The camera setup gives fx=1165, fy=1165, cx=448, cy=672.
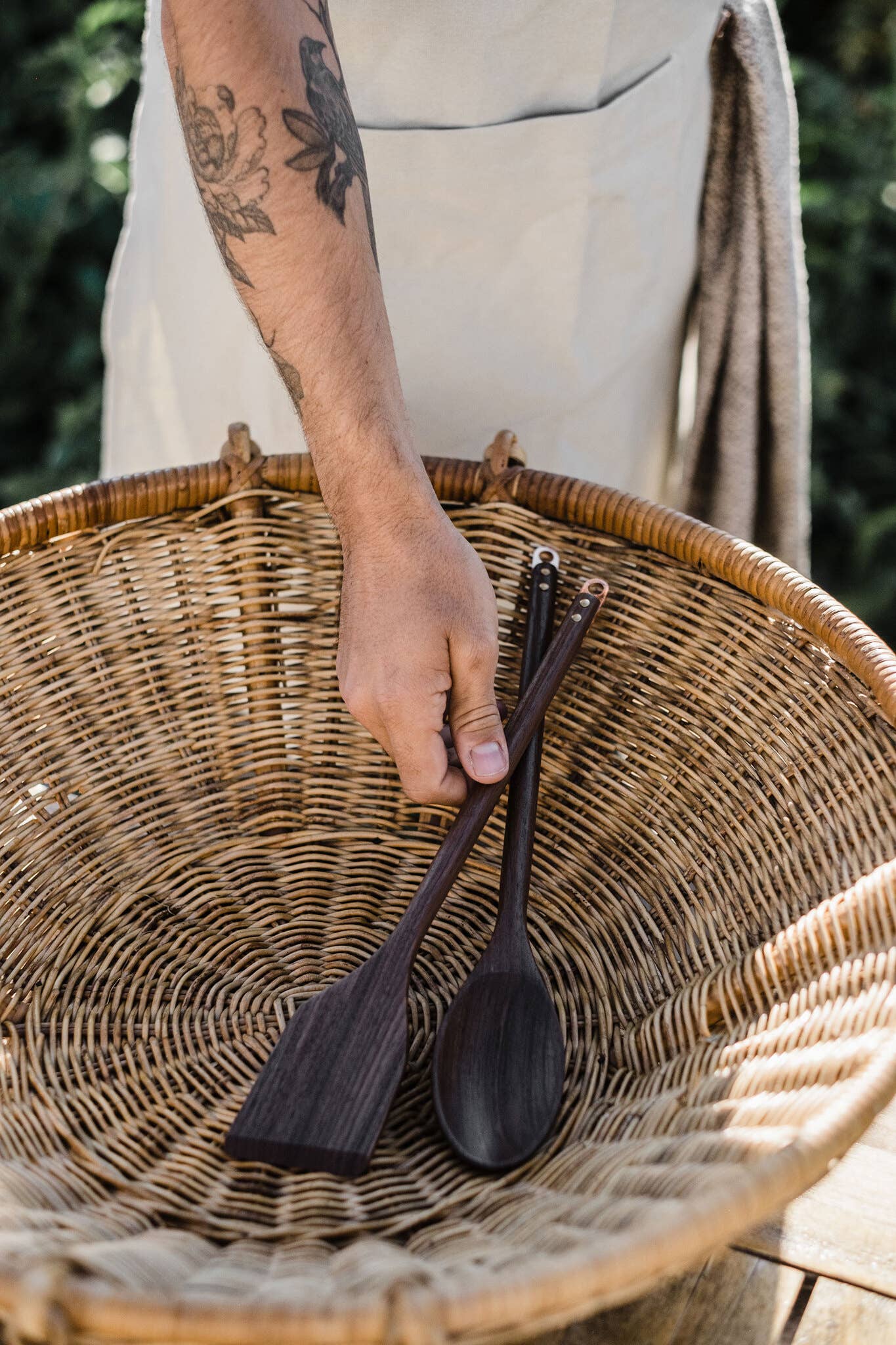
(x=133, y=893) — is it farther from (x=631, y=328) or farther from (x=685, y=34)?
(x=685, y=34)

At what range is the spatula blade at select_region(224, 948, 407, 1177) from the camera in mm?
548

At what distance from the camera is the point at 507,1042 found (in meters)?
0.61

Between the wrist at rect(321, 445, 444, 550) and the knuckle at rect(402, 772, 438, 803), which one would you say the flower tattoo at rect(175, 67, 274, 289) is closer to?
the wrist at rect(321, 445, 444, 550)

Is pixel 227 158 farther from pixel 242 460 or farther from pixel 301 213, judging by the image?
pixel 242 460

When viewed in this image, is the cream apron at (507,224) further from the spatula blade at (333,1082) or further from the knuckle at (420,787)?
the spatula blade at (333,1082)

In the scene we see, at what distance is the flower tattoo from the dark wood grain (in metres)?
0.33

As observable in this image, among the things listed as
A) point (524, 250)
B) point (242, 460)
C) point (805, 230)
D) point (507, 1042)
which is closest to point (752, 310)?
point (524, 250)

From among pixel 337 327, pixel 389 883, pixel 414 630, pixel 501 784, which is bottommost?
pixel 389 883

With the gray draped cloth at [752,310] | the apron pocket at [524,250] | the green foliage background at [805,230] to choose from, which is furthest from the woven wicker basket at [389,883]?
the green foliage background at [805,230]

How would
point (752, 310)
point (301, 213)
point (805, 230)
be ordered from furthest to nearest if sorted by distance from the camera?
point (805, 230) → point (752, 310) → point (301, 213)

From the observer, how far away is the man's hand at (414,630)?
1.94 ft

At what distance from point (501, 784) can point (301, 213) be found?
0.32 m

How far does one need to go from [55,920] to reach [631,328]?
553 millimetres

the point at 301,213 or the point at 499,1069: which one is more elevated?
the point at 301,213
